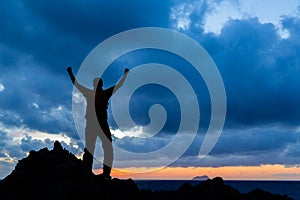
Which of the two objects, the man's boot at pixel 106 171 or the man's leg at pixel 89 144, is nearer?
the man's boot at pixel 106 171

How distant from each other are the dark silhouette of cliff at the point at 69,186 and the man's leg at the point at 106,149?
1.28 m

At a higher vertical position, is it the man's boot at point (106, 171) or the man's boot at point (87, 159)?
the man's boot at point (87, 159)

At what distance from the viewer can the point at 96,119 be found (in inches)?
755

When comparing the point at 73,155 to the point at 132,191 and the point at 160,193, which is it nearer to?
the point at 132,191

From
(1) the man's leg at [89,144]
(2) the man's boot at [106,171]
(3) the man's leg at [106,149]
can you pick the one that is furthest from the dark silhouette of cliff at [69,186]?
(1) the man's leg at [89,144]

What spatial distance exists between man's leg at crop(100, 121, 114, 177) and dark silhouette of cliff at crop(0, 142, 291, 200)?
1277 millimetres

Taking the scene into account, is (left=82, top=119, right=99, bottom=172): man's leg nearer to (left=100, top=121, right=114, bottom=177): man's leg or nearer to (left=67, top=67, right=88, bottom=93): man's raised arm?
(left=100, top=121, right=114, bottom=177): man's leg

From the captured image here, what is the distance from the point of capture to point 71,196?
47.2 ft

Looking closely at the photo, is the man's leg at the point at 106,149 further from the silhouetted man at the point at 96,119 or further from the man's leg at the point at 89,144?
the man's leg at the point at 89,144

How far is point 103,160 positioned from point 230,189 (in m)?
6.44

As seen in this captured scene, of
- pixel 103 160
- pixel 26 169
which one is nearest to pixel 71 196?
pixel 26 169

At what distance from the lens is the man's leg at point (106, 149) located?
61.8 ft

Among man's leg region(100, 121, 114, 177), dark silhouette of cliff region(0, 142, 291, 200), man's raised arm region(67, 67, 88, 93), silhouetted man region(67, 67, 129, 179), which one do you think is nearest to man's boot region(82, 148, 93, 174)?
silhouetted man region(67, 67, 129, 179)

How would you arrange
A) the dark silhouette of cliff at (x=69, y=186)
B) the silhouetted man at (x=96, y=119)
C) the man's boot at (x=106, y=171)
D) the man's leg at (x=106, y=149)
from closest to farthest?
the dark silhouette of cliff at (x=69, y=186), the man's boot at (x=106, y=171), the man's leg at (x=106, y=149), the silhouetted man at (x=96, y=119)
